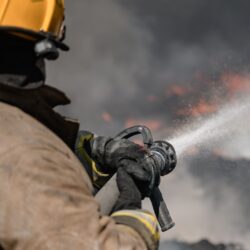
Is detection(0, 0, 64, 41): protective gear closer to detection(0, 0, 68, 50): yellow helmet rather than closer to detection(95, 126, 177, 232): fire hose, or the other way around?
detection(0, 0, 68, 50): yellow helmet

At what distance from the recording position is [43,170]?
1957mm

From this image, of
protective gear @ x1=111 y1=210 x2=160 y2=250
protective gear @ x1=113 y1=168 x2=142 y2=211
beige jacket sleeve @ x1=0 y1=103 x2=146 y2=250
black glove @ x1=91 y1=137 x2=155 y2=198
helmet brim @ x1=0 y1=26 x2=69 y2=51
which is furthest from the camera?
black glove @ x1=91 y1=137 x2=155 y2=198

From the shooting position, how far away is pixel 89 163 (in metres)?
3.88

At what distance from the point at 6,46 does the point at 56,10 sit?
42 centimetres

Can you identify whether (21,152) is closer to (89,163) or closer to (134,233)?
(134,233)

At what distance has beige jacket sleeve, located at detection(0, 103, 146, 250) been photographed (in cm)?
189

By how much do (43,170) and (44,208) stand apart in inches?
5.5

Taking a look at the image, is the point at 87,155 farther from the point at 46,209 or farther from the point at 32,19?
the point at 46,209

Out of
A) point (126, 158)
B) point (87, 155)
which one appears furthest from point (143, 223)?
point (87, 155)

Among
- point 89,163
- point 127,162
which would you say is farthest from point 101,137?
point 127,162

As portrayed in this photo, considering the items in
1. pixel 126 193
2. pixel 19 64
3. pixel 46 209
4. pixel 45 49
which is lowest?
pixel 126 193

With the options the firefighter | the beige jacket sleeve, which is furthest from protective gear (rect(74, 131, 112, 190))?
the beige jacket sleeve

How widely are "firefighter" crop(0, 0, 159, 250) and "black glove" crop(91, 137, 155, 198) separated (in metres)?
0.01

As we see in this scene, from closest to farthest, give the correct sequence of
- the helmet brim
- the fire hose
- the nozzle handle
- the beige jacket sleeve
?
the beige jacket sleeve < the helmet brim < the fire hose < the nozzle handle
